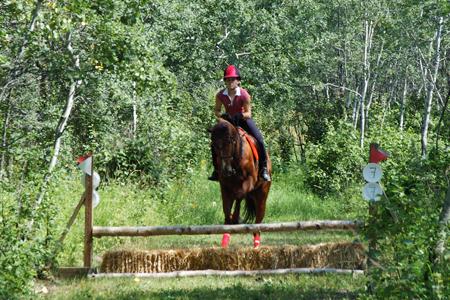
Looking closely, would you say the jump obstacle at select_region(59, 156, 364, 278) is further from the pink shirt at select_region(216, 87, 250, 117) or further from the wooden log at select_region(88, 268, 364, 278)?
the pink shirt at select_region(216, 87, 250, 117)

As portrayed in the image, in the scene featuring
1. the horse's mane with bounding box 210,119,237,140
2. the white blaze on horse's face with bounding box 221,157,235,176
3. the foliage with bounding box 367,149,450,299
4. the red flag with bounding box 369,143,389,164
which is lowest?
the foliage with bounding box 367,149,450,299

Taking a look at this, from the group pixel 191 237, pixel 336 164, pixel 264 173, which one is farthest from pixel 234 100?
pixel 336 164

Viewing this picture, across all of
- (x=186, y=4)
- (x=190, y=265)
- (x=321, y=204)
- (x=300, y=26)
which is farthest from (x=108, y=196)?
(x=300, y=26)

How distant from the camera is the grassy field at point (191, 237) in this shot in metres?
9.18

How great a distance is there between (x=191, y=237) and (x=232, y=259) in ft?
14.0

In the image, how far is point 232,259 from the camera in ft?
35.1

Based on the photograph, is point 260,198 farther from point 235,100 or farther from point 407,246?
point 407,246

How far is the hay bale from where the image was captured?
1066cm

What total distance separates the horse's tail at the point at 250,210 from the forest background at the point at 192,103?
2.40 m

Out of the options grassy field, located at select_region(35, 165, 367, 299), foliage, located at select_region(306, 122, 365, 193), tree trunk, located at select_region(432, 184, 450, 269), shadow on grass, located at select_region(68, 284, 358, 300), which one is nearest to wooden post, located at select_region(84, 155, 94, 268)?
grassy field, located at select_region(35, 165, 367, 299)

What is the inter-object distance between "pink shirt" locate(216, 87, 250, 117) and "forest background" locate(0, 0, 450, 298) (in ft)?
3.75

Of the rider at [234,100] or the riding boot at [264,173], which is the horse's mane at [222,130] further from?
the riding boot at [264,173]

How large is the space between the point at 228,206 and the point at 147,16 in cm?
992

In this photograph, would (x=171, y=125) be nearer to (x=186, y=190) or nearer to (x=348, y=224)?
(x=186, y=190)
